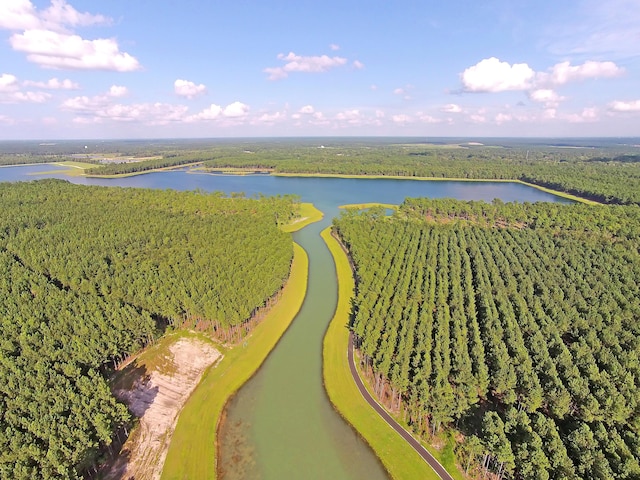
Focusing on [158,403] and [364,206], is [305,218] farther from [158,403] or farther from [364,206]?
[158,403]

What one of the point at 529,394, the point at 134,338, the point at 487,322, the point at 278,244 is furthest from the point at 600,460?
the point at 278,244

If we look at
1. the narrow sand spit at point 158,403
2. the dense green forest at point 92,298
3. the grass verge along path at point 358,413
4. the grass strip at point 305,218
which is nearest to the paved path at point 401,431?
the grass verge along path at point 358,413

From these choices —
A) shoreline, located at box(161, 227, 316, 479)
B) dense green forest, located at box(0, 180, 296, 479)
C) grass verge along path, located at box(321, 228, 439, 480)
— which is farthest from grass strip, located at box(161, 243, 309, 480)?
grass verge along path, located at box(321, 228, 439, 480)

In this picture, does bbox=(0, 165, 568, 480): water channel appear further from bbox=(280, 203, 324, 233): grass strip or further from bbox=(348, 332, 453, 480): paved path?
bbox=(280, 203, 324, 233): grass strip

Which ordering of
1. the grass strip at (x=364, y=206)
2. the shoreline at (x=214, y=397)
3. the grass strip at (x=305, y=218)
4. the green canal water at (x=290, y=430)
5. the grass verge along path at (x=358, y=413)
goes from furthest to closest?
the grass strip at (x=364, y=206)
the grass strip at (x=305, y=218)
the shoreline at (x=214, y=397)
the green canal water at (x=290, y=430)
the grass verge along path at (x=358, y=413)

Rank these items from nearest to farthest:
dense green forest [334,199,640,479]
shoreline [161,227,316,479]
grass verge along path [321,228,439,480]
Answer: dense green forest [334,199,640,479] < grass verge along path [321,228,439,480] < shoreline [161,227,316,479]

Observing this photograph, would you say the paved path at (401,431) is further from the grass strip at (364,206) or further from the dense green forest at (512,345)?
the grass strip at (364,206)
